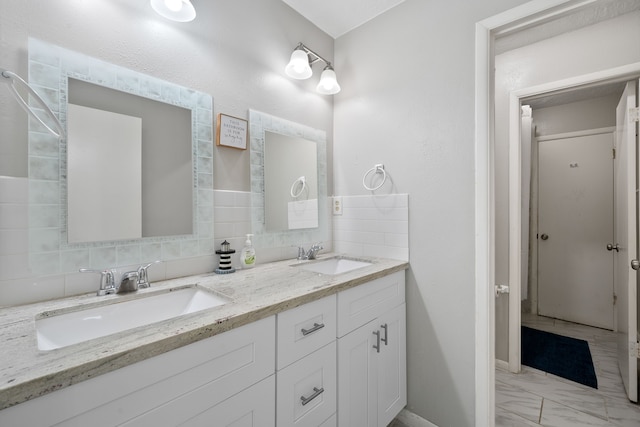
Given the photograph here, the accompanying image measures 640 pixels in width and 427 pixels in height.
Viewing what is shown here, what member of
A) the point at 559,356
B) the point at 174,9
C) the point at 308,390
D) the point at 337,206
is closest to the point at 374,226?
the point at 337,206

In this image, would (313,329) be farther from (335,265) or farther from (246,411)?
(335,265)

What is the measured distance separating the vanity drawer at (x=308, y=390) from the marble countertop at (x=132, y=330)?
0.24 m

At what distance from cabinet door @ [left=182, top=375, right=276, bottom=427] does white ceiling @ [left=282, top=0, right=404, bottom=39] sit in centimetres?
210

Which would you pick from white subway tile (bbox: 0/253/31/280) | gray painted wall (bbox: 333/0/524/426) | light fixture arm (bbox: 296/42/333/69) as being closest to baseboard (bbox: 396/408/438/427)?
gray painted wall (bbox: 333/0/524/426)

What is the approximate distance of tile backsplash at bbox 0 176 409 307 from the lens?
932mm

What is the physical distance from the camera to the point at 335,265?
Answer: 6.32 feet

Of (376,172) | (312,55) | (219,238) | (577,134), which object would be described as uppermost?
(312,55)

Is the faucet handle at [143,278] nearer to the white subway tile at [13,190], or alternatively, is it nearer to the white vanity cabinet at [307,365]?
the white subway tile at [13,190]

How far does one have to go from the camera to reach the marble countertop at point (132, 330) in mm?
542

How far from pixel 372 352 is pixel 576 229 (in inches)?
123

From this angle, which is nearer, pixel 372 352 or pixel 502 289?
pixel 372 352

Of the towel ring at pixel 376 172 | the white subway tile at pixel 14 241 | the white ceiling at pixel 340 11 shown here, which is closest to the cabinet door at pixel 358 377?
the towel ring at pixel 376 172

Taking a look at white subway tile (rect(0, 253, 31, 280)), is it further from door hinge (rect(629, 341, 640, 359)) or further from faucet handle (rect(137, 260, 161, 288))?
door hinge (rect(629, 341, 640, 359))

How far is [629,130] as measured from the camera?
1.81m
